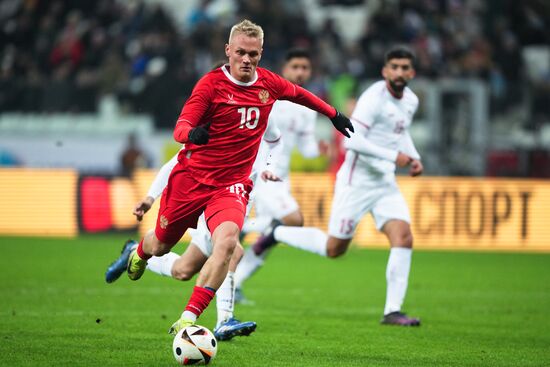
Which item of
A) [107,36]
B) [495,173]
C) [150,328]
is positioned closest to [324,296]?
[150,328]

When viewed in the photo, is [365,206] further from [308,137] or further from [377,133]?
[308,137]

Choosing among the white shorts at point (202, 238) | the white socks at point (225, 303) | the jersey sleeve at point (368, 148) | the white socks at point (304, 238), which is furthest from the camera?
the white socks at point (304, 238)

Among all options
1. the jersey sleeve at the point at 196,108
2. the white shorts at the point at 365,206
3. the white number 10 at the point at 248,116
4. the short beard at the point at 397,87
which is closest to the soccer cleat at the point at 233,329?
the white number 10 at the point at 248,116

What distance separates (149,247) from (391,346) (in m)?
1.99

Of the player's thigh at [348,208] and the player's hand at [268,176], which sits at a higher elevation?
the player's hand at [268,176]

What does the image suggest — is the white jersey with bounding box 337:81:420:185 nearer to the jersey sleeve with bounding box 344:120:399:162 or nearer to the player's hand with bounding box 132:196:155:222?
the jersey sleeve with bounding box 344:120:399:162

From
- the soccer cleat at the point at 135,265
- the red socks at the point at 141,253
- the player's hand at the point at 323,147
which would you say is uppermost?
the player's hand at the point at 323,147

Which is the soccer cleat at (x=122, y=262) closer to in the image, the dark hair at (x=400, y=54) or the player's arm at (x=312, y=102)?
the player's arm at (x=312, y=102)

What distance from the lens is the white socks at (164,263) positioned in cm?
881

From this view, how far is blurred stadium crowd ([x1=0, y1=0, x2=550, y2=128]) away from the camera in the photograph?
23.3 metres

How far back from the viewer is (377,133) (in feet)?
33.9

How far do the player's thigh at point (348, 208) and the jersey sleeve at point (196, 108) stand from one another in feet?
10.7

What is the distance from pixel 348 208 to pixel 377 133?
0.77m

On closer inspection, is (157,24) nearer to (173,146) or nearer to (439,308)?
(173,146)
